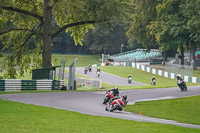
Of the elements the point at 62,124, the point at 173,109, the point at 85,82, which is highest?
the point at 62,124

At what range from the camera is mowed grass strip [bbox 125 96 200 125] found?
19800mm

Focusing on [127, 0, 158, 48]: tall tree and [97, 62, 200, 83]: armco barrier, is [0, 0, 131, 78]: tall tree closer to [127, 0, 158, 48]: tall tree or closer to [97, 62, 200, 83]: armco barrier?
[97, 62, 200, 83]: armco barrier

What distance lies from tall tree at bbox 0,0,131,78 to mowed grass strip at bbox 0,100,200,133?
16691 mm

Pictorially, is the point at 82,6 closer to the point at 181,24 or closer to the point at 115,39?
the point at 181,24

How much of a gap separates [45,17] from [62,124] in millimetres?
22436

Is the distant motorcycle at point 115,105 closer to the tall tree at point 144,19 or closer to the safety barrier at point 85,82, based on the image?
the safety barrier at point 85,82

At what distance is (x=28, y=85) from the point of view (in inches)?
1121

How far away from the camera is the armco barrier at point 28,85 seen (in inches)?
1073

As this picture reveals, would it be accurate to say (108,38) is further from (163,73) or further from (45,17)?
(45,17)

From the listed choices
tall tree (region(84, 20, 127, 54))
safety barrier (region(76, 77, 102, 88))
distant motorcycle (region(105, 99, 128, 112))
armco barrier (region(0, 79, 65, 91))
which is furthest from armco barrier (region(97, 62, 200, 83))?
distant motorcycle (region(105, 99, 128, 112))

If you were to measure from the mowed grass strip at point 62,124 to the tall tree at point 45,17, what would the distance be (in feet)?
54.8

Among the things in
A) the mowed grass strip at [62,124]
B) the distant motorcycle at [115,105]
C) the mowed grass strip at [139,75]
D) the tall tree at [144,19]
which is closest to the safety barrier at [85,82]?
the mowed grass strip at [139,75]

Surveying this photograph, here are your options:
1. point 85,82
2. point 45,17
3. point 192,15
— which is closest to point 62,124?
point 45,17

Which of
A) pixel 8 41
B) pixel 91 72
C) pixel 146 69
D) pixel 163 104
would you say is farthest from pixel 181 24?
pixel 163 104
